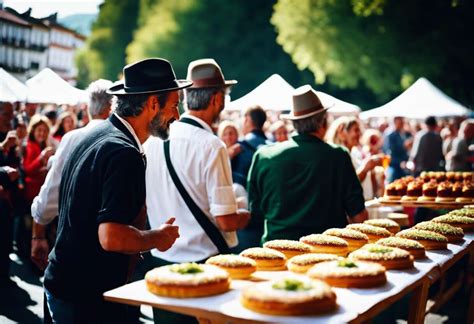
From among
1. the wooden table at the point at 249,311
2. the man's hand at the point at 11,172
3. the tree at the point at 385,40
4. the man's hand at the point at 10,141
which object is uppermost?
the tree at the point at 385,40

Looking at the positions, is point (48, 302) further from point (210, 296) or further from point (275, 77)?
point (275, 77)

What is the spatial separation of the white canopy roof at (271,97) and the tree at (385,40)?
1990 cm

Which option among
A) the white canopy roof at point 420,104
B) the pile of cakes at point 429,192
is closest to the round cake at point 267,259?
the pile of cakes at point 429,192

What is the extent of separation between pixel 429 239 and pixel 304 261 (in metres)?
1.18

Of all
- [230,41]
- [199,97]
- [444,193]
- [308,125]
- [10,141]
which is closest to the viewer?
[199,97]

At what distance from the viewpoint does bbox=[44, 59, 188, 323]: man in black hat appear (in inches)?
140

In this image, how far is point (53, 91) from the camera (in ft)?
31.4

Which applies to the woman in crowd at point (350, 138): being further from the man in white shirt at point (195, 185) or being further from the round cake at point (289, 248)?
the round cake at point (289, 248)

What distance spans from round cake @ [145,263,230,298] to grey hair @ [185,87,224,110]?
71.0 inches

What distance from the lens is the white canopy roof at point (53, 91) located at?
938 cm

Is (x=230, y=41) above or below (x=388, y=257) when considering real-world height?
above

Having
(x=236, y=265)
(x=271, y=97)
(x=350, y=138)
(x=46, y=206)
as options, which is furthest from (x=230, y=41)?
(x=236, y=265)

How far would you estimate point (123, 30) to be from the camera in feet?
217

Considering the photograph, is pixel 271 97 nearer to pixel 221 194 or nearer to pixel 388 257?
pixel 221 194
